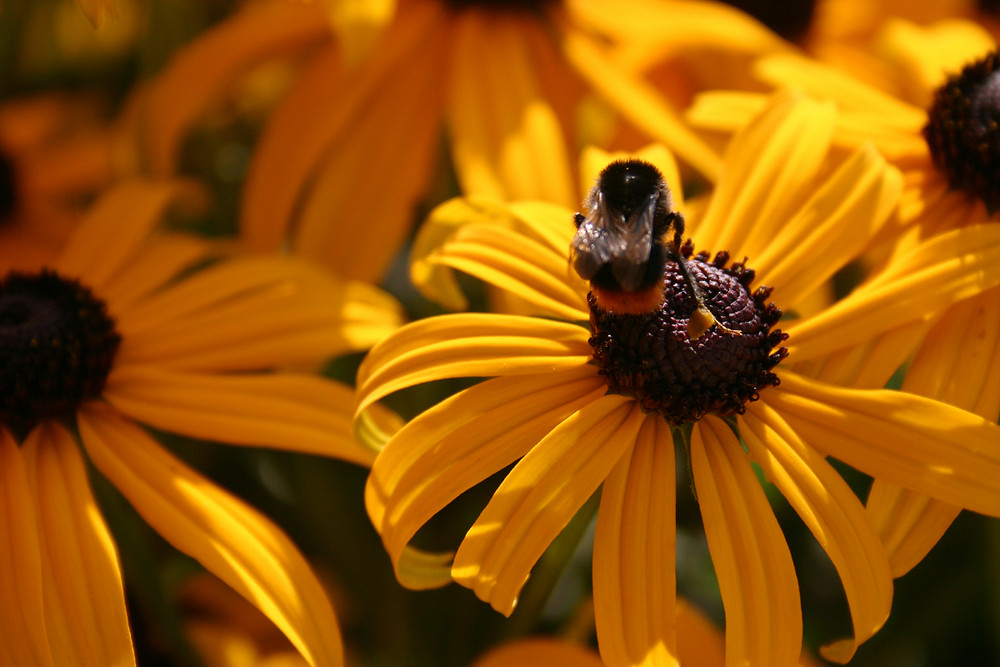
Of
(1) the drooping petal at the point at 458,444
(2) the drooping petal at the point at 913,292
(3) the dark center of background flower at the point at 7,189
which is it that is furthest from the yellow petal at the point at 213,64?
(2) the drooping petal at the point at 913,292

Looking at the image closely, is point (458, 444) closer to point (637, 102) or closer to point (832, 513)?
point (832, 513)

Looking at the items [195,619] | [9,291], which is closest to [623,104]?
[9,291]

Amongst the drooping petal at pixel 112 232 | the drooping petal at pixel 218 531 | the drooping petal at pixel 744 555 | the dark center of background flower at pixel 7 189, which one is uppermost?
the dark center of background flower at pixel 7 189

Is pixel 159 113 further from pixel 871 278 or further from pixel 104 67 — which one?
pixel 871 278

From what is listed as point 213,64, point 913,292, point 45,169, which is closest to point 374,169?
point 213,64

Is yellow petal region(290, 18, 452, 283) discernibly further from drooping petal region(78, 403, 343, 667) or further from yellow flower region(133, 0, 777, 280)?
drooping petal region(78, 403, 343, 667)

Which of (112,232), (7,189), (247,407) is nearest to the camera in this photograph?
(247,407)

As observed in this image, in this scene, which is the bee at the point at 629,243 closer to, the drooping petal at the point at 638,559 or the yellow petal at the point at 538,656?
the drooping petal at the point at 638,559

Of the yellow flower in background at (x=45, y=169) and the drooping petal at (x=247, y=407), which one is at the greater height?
the yellow flower in background at (x=45, y=169)
